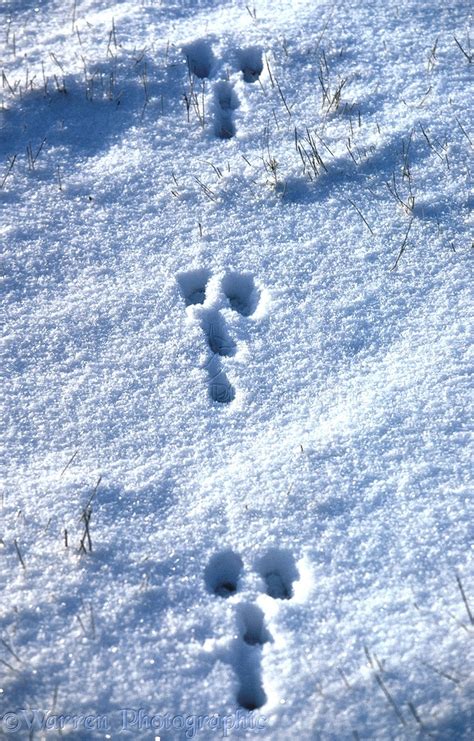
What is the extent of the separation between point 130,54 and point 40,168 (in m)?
0.91

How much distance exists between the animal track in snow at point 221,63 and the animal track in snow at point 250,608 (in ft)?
7.67

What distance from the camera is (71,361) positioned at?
3.15 m

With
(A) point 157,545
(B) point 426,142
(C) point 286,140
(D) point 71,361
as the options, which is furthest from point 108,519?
(B) point 426,142

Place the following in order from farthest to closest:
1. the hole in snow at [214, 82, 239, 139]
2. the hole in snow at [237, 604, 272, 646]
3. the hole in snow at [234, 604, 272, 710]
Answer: the hole in snow at [214, 82, 239, 139]
the hole in snow at [237, 604, 272, 646]
the hole in snow at [234, 604, 272, 710]

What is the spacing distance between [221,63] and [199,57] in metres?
0.15

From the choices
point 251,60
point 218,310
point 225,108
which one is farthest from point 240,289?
point 251,60

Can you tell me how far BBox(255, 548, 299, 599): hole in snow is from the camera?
260cm

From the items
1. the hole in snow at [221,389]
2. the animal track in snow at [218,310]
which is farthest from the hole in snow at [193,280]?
the hole in snow at [221,389]

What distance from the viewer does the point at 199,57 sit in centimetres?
416

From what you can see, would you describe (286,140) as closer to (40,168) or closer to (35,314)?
(40,168)

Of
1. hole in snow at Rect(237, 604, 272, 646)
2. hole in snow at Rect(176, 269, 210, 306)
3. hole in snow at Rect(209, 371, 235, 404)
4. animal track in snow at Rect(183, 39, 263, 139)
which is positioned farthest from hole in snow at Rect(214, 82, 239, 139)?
hole in snow at Rect(237, 604, 272, 646)

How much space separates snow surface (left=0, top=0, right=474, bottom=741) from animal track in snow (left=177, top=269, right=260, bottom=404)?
0.01 m

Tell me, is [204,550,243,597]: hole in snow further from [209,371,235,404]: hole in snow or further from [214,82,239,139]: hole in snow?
[214,82,239,139]: hole in snow

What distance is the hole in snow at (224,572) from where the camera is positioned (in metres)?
2.61
